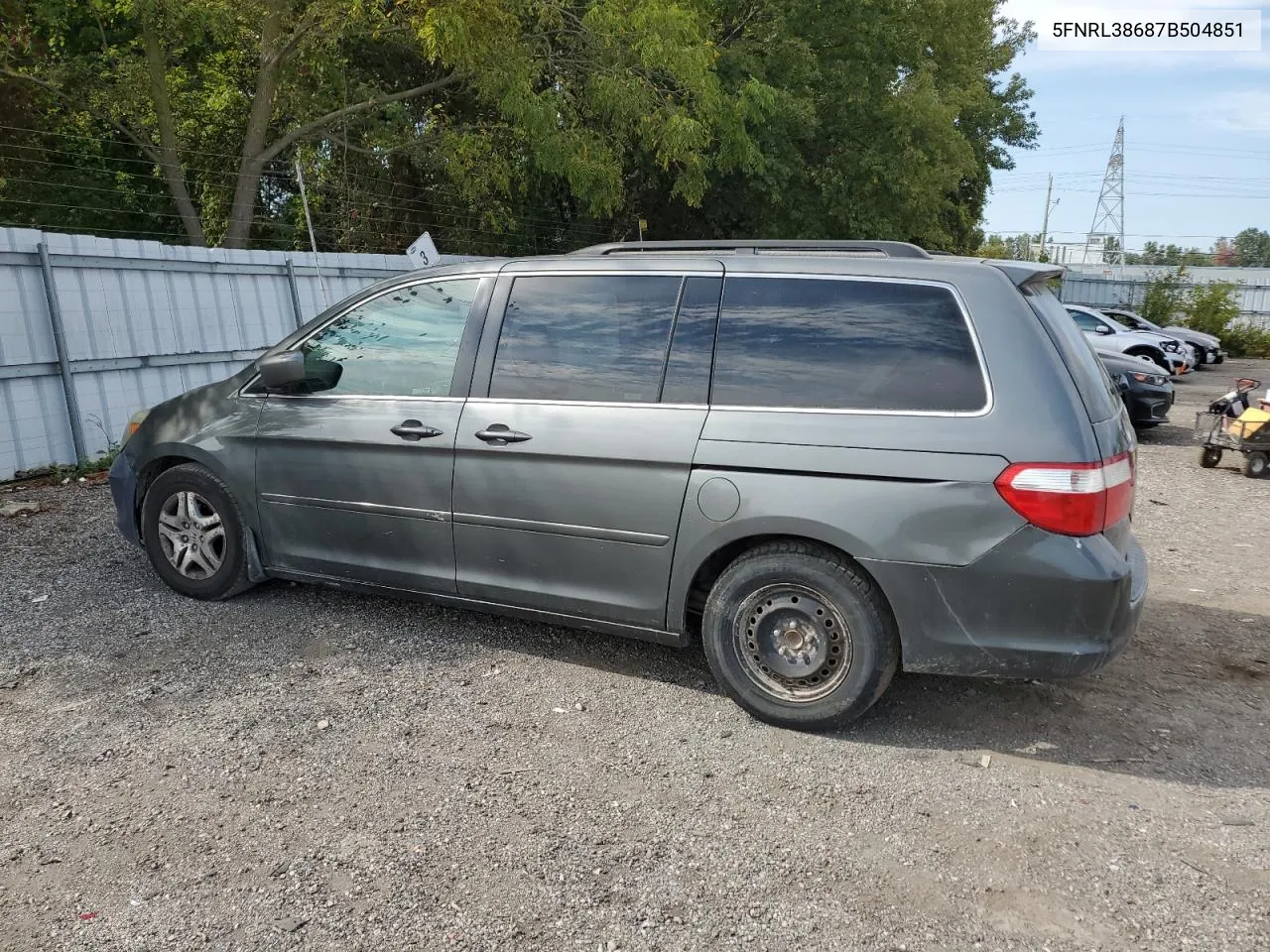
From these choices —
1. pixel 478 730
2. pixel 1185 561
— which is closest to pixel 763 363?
pixel 478 730

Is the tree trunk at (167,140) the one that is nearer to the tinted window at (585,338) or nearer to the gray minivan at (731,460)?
the gray minivan at (731,460)

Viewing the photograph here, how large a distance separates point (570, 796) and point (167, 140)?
1607 cm

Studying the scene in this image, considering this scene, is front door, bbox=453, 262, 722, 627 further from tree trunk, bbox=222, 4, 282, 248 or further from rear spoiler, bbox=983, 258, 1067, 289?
tree trunk, bbox=222, 4, 282, 248

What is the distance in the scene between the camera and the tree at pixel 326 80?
48.7ft

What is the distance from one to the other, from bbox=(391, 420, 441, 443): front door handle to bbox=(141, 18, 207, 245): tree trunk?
43.4 feet

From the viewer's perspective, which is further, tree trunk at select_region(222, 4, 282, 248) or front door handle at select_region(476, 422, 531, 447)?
tree trunk at select_region(222, 4, 282, 248)

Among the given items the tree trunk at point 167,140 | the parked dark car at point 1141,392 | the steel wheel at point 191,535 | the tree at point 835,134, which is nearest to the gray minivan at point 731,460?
the steel wheel at point 191,535

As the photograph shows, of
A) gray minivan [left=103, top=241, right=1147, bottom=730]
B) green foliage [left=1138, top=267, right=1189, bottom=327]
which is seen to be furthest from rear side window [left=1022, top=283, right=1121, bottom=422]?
green foliage [left=1138, top=267, right=1189, bottom=327]

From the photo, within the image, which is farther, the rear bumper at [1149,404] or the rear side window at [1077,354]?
the rear bumper at [1149,404]

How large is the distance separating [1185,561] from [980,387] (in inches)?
158

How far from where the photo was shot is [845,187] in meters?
23.1

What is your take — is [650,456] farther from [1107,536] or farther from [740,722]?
[1107,536]

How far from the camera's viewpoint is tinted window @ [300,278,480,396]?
4.56 meters

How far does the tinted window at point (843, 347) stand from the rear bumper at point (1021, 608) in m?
0.58
